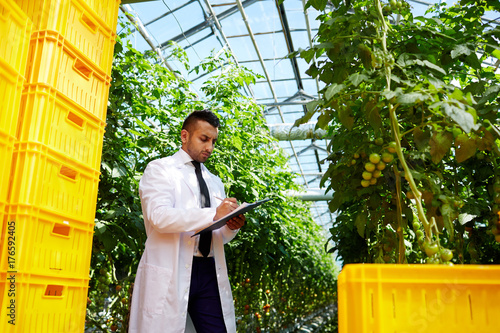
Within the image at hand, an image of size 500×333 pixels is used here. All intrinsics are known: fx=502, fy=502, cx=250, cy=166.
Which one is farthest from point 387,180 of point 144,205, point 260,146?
point 260,146

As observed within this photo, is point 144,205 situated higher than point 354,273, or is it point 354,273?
point 144,205

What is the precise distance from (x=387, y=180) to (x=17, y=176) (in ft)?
4.57

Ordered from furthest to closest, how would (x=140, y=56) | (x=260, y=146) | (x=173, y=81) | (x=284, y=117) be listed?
1. (x=284, y=117)
2. (x=260, y=146)
3. (x=173, y=81)
4. (x=140, y=56)

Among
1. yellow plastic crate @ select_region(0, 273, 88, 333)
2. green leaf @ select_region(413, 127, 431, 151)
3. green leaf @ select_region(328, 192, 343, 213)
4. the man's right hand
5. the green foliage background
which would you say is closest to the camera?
yellow plastic crate @ select_region(0, 273, 88, 333)

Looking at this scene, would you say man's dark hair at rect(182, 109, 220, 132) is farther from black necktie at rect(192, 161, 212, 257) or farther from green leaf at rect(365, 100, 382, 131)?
green leaf at rect(365, 100, 382, 131)

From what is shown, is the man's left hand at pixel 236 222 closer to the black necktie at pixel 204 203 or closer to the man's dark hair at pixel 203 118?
A: the black necktie at pixel 204 203

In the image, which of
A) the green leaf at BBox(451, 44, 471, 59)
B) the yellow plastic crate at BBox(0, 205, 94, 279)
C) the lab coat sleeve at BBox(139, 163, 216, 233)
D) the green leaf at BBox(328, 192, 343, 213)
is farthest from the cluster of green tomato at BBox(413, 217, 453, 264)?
the yellow plastic crate at BBox(0, 205, 94, 279)

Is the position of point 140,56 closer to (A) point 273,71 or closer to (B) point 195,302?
(B) point 195,302

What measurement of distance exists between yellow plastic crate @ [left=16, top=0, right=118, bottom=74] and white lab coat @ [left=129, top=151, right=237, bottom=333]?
61cm

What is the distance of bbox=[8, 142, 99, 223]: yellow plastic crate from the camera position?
1.66 meters

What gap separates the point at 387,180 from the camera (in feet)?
6.77

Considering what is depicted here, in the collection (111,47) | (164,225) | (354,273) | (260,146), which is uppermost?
(260,146)

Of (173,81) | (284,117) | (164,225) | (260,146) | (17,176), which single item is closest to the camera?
(17,176)

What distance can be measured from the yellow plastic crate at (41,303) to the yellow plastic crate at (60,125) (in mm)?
454
